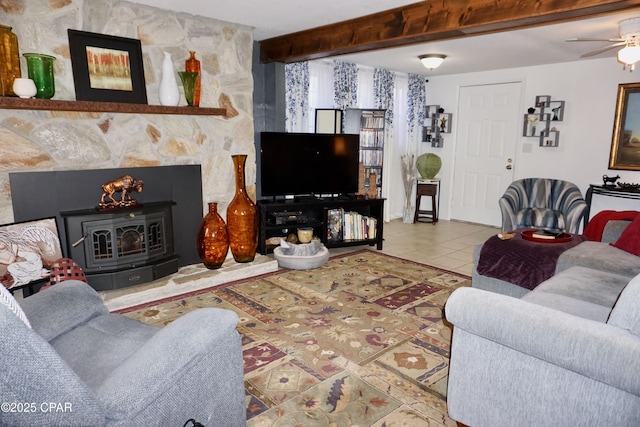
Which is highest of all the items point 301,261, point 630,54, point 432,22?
point 432,22

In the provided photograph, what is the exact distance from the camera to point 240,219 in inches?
154

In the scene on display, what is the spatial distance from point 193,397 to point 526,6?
295cm

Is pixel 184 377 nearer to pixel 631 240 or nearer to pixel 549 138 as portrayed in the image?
pixel 631 240

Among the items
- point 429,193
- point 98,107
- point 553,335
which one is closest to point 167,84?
point 98,107

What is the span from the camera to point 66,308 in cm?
178

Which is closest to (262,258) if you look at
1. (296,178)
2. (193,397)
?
(296,178)

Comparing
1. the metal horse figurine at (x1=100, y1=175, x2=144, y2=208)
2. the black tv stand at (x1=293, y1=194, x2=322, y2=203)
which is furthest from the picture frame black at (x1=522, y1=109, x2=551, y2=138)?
the metal horse figurine at (x1=100, y1=175, x2=144, y2=208)

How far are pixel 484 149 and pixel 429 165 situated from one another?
849mm

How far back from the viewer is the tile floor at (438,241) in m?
4.53

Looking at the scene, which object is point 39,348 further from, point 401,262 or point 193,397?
point 401,262

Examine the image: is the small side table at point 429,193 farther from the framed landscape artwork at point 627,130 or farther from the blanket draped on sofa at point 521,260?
the blanket draped on sofa at point 521,260

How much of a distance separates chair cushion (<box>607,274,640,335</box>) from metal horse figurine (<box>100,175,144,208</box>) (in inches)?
126

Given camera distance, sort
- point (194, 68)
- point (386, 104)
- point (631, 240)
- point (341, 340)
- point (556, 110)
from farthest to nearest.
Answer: point (386, 104) → point (556, 110) → point (194, 68) → point (631, 240) → point (341, 340)

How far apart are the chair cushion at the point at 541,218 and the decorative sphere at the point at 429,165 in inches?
87.2
